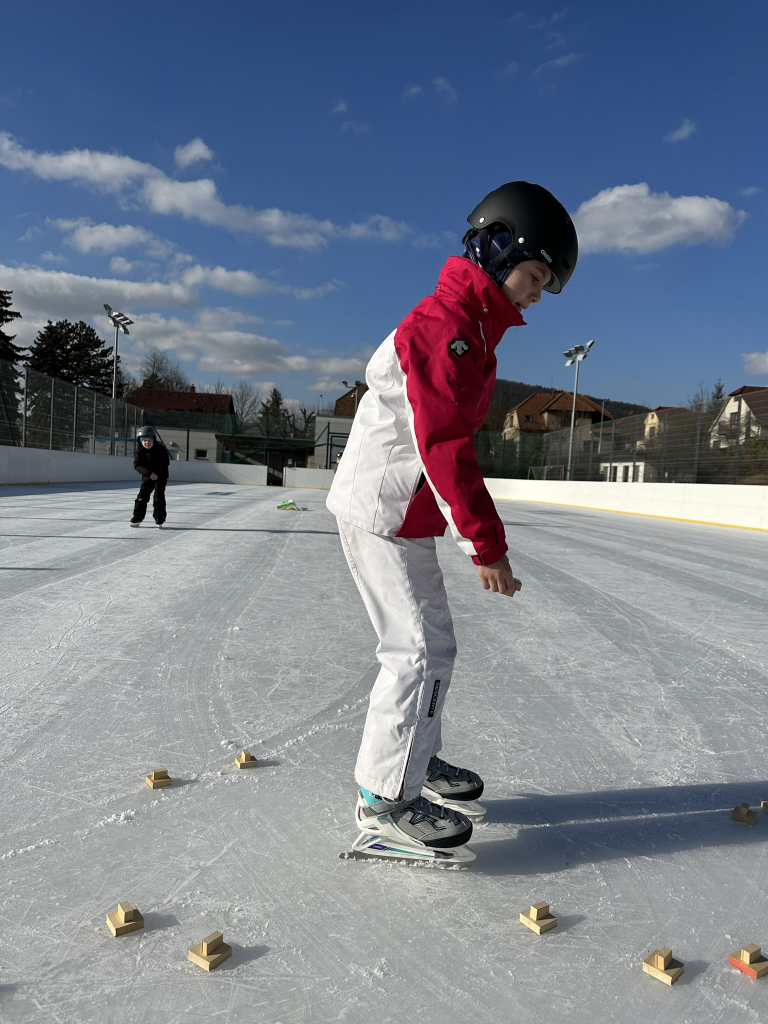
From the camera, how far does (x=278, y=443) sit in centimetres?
4900

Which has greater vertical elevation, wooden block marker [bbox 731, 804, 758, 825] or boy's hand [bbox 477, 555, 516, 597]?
boy's hand [bbox 477, 555, 516, 597]

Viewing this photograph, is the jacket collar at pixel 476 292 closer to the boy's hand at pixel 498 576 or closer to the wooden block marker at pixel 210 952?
the boy's hand at pixel 498 576

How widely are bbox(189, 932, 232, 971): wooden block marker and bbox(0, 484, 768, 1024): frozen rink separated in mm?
26

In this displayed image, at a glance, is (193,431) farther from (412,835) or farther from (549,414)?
(412,835)

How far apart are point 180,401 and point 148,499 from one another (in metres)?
62.2

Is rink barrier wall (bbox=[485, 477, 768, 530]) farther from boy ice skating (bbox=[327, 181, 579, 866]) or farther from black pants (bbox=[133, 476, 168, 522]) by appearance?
boy ice skating (bbox=[327, 181, 579, 866])

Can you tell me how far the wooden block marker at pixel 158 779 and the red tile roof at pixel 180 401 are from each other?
213ft

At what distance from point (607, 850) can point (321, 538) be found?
7.06m

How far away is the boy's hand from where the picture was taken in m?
1.64

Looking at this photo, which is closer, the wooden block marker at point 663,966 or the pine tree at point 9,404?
the wooden block marker at point 663,966

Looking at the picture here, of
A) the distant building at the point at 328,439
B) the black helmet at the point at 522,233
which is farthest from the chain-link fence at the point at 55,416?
the distant building at the point at 328,439

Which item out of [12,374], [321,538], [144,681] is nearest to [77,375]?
[12,374]

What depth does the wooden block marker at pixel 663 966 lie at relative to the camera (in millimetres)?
1309

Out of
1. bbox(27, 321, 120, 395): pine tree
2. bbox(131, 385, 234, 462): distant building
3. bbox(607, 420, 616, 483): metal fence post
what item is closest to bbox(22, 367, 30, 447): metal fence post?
bbox(607, 420, 616, 483): metal fence post
